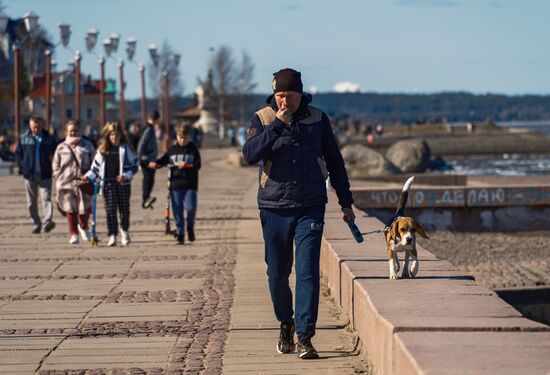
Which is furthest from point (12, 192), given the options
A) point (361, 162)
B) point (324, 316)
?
point (324, 316)

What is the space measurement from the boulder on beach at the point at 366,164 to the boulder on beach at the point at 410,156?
1195 centimetres

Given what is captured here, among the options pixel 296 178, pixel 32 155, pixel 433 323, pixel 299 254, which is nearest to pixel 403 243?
pixel 299 254

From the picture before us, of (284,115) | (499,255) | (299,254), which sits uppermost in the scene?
(284,115)

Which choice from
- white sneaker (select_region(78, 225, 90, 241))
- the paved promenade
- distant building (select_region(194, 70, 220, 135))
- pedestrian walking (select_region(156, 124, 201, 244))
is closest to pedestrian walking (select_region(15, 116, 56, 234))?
the paved promenade

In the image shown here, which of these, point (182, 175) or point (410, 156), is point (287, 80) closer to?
point (182, 175)

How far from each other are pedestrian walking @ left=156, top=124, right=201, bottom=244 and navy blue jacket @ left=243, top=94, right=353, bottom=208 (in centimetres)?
845

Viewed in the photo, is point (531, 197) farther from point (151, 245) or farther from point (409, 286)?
point (409, 286)

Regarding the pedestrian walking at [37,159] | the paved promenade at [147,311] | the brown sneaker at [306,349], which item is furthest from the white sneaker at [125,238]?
the brown sneaker at [306,349]

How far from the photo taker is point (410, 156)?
203 ft

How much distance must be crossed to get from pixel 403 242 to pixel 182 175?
8336 mm

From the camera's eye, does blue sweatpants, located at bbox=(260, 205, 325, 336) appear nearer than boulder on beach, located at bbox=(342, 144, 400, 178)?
Yes

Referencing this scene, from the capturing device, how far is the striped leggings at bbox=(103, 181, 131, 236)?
1739 centimetres

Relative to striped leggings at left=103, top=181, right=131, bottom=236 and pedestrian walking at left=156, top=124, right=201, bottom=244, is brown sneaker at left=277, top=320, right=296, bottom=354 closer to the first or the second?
pedestrian walking at left=156, top=124, right=201, bottom=244

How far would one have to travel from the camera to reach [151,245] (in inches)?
691
